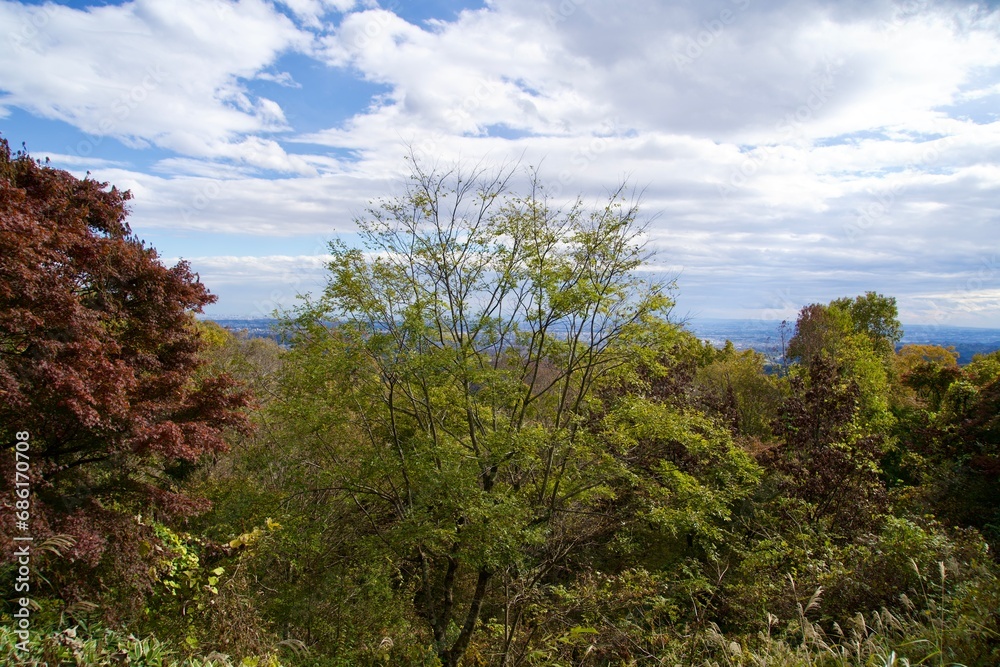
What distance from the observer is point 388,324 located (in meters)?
7.85

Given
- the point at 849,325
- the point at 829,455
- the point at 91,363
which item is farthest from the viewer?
the point at 849,325

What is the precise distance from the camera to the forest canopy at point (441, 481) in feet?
17.6

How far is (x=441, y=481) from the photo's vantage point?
6.39 meters

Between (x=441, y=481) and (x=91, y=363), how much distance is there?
389cm

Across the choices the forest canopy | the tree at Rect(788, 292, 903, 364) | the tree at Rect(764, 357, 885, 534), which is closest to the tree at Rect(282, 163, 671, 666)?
the forest canopy

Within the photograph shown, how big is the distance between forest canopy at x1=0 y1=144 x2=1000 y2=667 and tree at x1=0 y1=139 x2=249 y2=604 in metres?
0.03

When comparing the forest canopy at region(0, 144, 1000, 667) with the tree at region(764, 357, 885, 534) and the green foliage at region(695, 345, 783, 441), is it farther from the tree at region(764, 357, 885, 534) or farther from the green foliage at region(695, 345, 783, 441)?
the green foliage at region(695, 345, 783, 441)

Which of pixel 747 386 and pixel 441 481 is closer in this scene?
pixel 441 481

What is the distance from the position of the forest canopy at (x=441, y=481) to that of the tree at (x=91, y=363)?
3 cm

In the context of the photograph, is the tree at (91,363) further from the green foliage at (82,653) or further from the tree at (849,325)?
the tree at (849,325)

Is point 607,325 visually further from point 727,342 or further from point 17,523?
point 727,342

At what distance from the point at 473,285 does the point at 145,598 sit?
5.52 m

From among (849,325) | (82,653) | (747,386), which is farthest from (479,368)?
(849,325)

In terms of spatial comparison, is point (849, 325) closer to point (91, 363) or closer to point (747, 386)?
point (747, 386)
